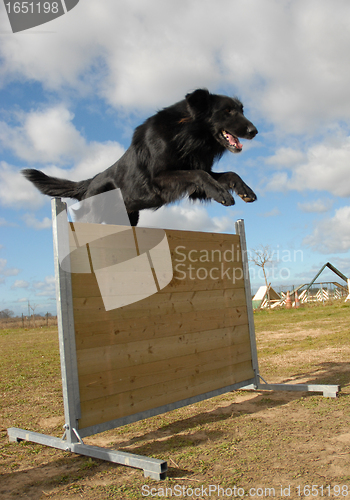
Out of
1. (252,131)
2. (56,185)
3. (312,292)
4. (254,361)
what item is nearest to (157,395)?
(254,361)

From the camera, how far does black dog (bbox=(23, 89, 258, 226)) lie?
10.8 ft

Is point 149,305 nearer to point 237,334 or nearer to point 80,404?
point 80,404

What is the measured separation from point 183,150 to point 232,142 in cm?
46

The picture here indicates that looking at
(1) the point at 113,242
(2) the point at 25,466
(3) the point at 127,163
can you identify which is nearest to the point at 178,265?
(1) the point at 113,242

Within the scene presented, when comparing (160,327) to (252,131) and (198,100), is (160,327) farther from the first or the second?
(198,100)

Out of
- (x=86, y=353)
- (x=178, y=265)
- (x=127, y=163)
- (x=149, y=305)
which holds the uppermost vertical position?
(x=127, y=163)

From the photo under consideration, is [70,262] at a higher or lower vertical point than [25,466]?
higher

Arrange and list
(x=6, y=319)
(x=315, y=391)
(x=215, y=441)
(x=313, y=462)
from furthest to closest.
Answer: (x=6, y=319)
(x=315, y=391)
(x=215, y=441)
(x=313, y=462)

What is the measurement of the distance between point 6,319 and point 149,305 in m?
23.2

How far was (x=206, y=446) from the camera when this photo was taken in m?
2.88

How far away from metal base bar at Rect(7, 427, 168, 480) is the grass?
0.06 meters

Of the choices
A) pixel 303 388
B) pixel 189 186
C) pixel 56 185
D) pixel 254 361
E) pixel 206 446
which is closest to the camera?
pixel 206 446

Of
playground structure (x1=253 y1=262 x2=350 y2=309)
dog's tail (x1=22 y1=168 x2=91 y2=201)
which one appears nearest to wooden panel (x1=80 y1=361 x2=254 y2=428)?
dog's tail (x1=22 y1=168 x2=91 y2=201)

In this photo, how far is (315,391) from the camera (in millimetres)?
4266
